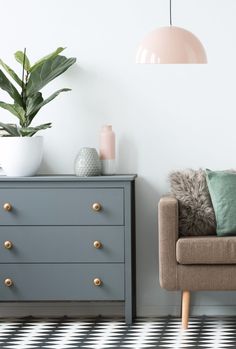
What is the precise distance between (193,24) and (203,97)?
0.45m

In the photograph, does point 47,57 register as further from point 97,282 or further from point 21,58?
point 97,282

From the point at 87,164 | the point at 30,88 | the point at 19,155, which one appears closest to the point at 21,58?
the point at 30,88

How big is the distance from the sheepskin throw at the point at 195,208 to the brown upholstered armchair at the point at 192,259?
0.55 ft

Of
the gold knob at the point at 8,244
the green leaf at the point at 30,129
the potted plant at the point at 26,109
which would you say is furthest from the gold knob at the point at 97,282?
the green leaf at the point at 30,129

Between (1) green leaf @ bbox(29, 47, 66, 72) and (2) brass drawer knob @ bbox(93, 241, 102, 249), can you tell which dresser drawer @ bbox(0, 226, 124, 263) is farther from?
(1) green leaf @ bbox(29, 47, 66, 72)

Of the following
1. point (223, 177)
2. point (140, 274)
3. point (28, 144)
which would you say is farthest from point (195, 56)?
point (140, 274)

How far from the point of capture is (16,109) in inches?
217

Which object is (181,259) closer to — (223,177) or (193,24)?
(223,177)

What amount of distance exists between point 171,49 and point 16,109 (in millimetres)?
1395

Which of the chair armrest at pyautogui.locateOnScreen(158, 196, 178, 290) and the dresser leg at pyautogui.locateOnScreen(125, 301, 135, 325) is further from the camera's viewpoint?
the dresser leg at pyautogui.locateOnScreen(125, 301, 135, 325)

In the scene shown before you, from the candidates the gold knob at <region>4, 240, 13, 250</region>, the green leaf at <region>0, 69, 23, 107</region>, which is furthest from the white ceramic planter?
the gold knob at <region>4, 240, 13, 250</region>

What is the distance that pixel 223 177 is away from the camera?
17.6 ft

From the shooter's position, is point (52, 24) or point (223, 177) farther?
point (52, 24)

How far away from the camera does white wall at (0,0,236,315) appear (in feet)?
18.8
